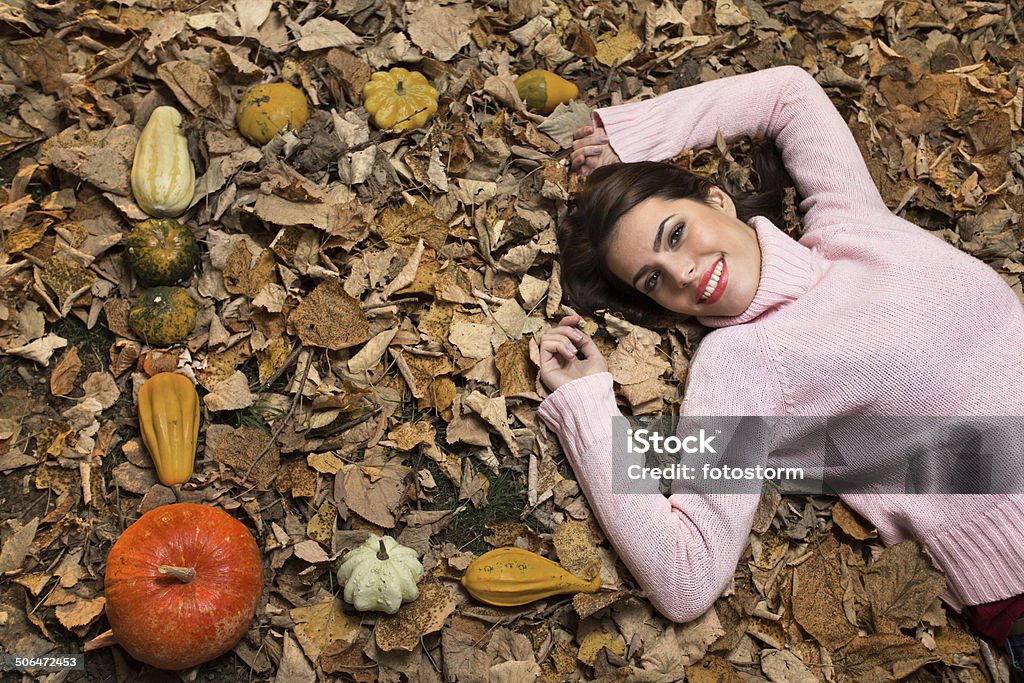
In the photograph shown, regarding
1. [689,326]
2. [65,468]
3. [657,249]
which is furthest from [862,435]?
[65,468]

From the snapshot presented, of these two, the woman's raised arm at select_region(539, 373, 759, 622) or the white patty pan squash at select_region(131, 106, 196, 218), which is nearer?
the woman's raised arm at select_region(539, 373, 759, 622)

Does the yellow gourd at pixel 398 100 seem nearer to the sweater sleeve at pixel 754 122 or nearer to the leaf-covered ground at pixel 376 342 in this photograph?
the leaf-covered ground at pixel 376 342

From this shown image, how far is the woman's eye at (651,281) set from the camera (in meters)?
3.30

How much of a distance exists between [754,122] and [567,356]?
4.62 feet

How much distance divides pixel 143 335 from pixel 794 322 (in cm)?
251

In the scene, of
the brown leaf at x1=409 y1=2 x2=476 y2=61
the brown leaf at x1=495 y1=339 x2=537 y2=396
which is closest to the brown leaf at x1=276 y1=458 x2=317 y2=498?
the brown leaf at x1=495 y1=339 x2=537 y2=396

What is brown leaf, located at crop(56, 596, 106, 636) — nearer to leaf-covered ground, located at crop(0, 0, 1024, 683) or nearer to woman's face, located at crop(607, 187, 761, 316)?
leaf-covered ground, located at crop(0, 0, 1024, 683)

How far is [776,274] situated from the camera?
3.29 meters

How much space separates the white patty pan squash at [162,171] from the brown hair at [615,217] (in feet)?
5.11

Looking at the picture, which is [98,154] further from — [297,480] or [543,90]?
[543,90]

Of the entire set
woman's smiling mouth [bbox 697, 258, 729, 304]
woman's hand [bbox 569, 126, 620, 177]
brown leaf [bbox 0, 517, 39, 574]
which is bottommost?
brown leaf [bbox 0, 517, 39, 574]

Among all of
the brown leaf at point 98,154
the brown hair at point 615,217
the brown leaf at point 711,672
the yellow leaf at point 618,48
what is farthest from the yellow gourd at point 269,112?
the brown leaf at point 711,672

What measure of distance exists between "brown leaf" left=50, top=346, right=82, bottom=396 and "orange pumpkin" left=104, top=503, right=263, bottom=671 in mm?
702

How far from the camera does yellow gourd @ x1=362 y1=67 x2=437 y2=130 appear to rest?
144 inches
